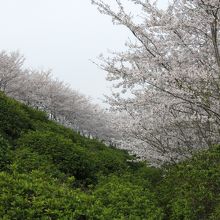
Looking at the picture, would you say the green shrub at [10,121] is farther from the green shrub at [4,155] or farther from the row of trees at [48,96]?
the row of trees at [48,96]

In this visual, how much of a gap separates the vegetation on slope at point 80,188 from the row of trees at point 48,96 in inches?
691

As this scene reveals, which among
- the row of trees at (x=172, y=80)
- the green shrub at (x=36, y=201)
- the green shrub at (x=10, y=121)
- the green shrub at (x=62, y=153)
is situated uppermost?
the row of trees at (x=172, y=80)

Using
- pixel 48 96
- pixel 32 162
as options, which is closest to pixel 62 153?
pixel 32 162

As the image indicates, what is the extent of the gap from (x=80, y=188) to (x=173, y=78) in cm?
307

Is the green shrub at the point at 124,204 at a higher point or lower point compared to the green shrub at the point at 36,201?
higher

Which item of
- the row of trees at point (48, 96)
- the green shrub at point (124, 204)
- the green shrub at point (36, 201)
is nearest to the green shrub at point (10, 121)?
the green shrub at point (124, 204)

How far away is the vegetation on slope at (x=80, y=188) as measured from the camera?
5304 millimetres

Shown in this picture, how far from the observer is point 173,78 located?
28.0 feet

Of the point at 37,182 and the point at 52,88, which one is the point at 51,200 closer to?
the point at 37,182

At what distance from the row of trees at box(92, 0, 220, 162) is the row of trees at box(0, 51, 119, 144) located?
1671 cm

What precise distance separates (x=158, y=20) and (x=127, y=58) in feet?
4.82

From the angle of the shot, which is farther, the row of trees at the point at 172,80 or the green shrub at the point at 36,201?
the row of trees at the point at 172,80

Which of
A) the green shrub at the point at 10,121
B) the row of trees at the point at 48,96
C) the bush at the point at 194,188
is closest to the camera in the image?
the bush at the point at 194,188

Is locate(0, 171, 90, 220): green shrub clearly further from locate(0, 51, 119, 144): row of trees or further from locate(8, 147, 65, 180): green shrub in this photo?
locate(0, 51, 119, 144): row of trees
